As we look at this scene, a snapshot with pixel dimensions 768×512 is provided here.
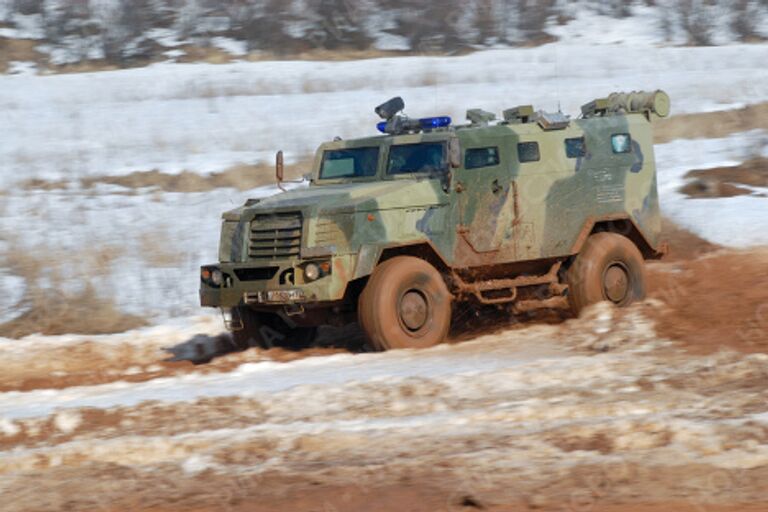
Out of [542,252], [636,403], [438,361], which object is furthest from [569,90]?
[636,403]

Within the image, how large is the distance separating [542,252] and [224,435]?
5.63 m

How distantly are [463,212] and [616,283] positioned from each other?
2.24 metres

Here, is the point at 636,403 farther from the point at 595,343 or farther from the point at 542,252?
the point at 542,252

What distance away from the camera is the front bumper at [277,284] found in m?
12.6

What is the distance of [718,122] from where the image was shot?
27766mm

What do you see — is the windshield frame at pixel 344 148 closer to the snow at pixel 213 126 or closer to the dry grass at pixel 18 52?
the snow at pixel 213 126

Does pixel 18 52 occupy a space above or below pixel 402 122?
above

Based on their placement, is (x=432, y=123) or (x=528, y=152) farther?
(x=528, y=152)

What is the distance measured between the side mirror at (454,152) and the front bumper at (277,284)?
1.47 metres

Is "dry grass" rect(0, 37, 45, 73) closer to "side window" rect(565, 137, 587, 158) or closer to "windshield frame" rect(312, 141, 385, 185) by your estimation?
"windshield frame" rect(312, 141, 385, 185)

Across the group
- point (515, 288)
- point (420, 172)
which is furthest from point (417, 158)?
point (515, 288)

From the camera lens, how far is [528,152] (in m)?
14.4

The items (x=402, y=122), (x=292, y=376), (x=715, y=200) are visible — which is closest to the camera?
(x=292, y=376)

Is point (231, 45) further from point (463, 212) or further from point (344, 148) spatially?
point (463, 212)
